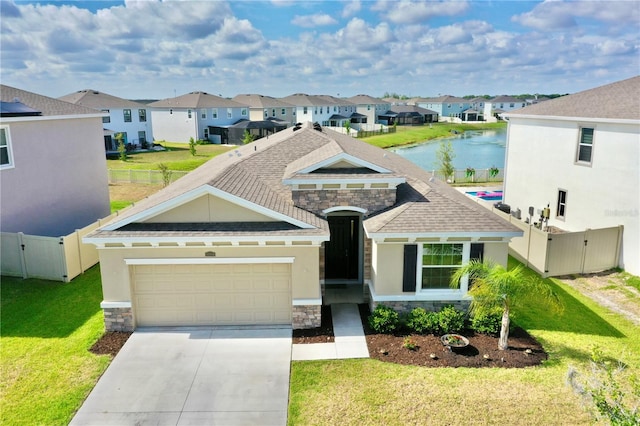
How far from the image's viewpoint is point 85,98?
5103cm

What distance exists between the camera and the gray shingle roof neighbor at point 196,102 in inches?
2382

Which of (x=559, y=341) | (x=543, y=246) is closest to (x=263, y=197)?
(x=559, y=341)

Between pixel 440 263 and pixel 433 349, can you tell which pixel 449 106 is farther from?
pixel 433 349

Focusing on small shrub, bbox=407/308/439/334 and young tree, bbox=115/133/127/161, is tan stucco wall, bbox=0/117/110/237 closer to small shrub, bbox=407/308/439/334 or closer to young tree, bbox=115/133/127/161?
small shrub, bbox=407/308/439/334

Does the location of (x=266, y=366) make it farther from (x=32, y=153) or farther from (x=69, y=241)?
(x=32, y=153)

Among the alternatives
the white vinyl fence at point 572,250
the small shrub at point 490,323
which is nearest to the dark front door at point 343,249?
the small shrub at point 490,323

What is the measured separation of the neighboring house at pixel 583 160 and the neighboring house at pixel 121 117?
4210 centimetres

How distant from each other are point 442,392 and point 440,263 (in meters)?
3.89

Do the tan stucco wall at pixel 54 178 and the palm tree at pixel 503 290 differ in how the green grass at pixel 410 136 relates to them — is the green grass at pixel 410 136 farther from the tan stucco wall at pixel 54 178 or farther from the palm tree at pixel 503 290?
the palm tree at pixel 503 290

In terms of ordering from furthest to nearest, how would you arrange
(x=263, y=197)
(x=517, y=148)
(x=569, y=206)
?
(x=517, y=148) → (x=569, y=206) → (x=263, y=197)

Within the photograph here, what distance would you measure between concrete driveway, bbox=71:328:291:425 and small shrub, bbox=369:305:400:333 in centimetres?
228

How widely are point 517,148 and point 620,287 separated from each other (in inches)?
366

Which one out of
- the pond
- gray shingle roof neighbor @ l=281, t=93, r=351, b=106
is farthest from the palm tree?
gray shingle roof neighbor @ l=281, t=93, r=351, b=106

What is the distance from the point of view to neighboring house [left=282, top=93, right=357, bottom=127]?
252 feet
